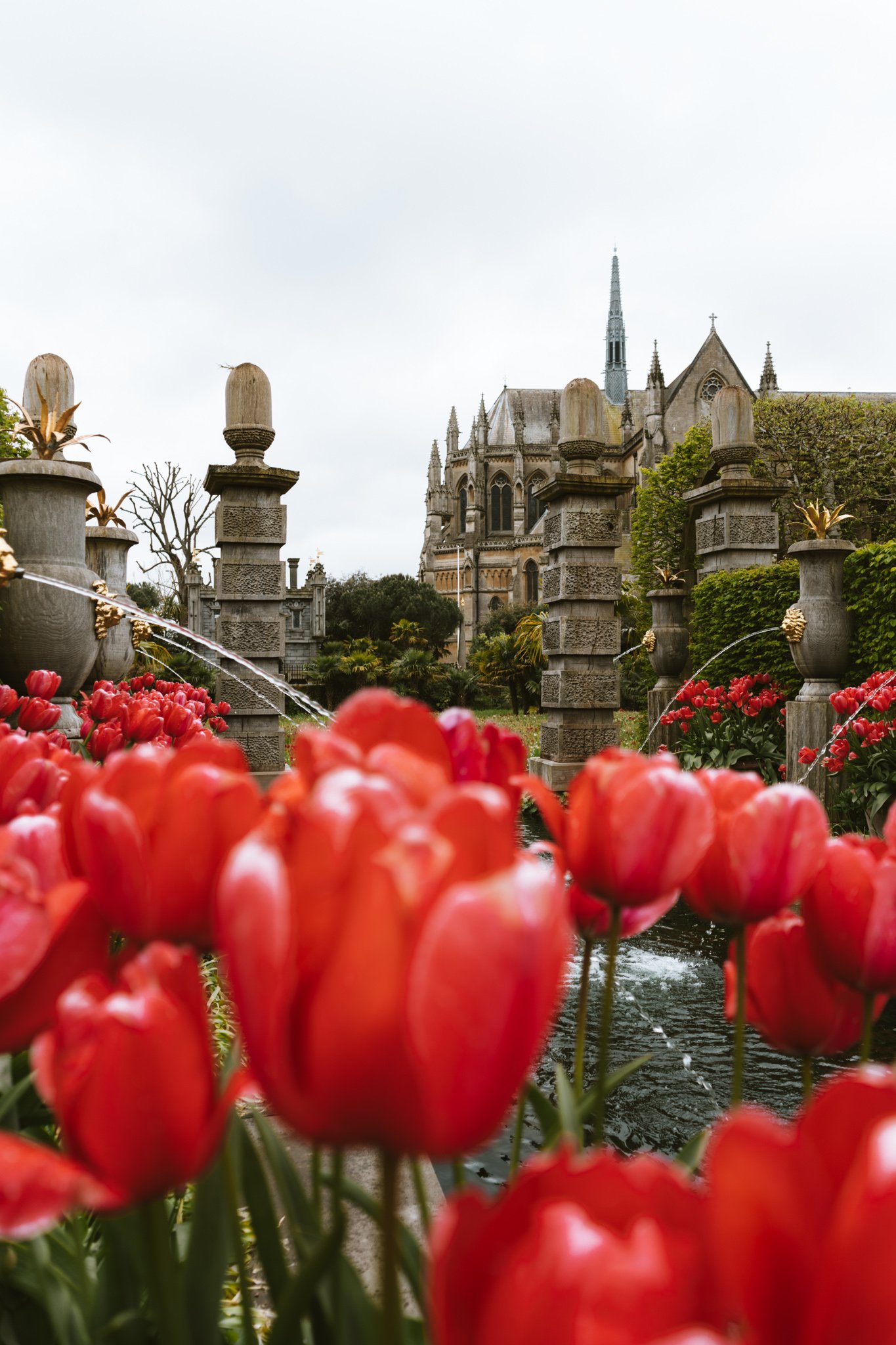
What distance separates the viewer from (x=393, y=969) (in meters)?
0.42

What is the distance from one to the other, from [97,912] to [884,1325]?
1.69 ft

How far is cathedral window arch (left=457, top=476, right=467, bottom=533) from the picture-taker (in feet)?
244

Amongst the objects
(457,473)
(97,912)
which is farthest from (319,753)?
(457,473)

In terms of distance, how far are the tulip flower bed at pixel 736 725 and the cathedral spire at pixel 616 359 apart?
76000mm

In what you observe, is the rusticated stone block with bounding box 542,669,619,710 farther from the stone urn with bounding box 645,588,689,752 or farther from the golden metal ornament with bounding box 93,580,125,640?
the golden metal ornament with bounding box 93,580,125,640

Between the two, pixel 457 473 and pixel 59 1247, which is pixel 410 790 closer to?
pixel 59 1247

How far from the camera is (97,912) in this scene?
668 millimetres

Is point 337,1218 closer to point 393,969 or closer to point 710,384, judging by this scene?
point 393,969

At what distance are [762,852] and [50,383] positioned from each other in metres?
8.20

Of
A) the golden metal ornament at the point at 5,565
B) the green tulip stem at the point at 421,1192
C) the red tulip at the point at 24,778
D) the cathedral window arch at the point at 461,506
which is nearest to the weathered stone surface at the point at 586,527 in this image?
the golden metal ornament at the point at 5,565

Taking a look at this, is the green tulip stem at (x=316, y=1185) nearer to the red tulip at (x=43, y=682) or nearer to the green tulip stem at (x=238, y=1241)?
the green tulip stem at (x=238, y=1241)

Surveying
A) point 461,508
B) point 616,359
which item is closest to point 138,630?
point 461,508

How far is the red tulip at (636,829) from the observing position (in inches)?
29.7

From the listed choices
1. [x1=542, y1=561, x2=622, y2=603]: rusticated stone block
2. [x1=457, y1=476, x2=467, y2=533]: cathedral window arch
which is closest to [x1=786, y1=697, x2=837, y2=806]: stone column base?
[x1=542, y1=561, x2=622, y2=603]: rusticated stone block
